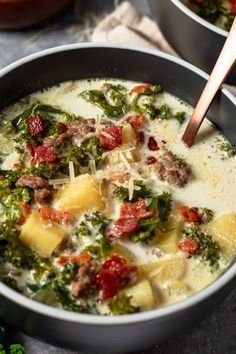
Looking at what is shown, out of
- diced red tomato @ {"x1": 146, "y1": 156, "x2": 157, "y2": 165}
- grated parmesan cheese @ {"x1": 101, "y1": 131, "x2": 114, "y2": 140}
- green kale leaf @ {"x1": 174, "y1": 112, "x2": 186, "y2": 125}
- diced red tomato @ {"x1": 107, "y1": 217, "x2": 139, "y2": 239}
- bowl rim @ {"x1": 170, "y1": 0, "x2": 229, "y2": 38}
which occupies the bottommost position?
diced red tomato @ {"x1": 107, "y1": 217, "x2": 139, "y2": 239}

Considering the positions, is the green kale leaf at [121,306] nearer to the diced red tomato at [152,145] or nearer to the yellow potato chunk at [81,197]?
the yellow potato chunk at [81,197]

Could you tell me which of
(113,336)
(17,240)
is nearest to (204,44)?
(17,240)

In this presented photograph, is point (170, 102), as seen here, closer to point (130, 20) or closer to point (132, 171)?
point (132, 171)

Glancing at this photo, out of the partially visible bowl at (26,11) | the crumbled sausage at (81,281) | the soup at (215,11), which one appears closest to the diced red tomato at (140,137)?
the crumbled sausage at (81,281)

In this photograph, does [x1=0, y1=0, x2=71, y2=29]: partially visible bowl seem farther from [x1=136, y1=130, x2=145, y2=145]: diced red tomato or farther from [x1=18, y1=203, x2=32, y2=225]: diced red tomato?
[x1=18, y1=203, x2=32, y2=225]: diced red tomato

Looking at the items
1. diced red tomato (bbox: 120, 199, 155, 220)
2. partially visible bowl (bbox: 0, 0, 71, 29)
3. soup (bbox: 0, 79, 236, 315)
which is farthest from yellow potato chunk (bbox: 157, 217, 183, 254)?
partially visible bowl (bbox: 0, 0, 71, 29)

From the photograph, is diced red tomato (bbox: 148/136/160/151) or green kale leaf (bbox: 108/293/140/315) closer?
green kale leaf (bbox: 108/293/140/315)

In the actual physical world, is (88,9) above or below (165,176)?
below
